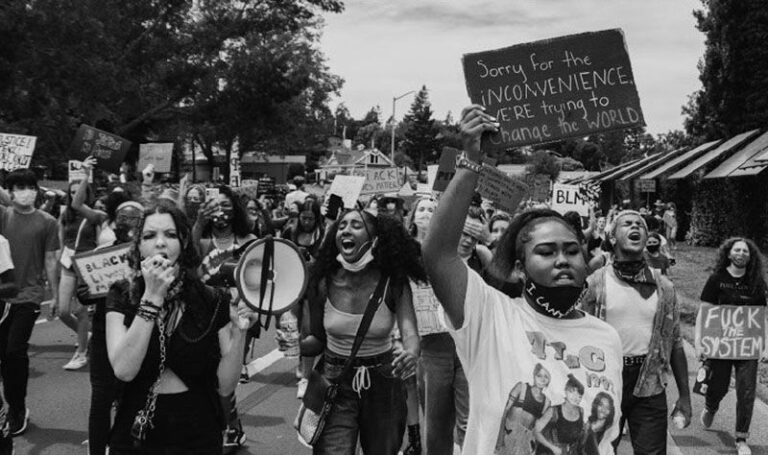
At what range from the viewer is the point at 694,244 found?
1196 inches

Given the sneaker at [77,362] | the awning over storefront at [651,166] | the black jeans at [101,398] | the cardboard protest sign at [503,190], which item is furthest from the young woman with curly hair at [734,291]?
the awning over storefront at [651,166]

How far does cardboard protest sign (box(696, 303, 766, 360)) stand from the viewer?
6.36m

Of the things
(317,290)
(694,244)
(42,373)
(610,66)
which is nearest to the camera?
(610,66)

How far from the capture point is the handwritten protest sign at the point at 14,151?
10.7m

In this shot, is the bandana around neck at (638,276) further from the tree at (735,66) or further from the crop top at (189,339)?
the tree at (735,66)

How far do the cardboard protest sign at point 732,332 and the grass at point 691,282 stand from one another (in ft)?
2.19

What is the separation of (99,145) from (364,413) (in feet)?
29.5

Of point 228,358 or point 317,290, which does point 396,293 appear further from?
Result: point 228,358

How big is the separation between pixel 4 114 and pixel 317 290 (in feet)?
52.6

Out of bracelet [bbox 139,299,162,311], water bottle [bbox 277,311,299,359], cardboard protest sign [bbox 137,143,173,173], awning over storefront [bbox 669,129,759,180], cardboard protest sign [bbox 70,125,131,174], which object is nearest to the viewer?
bracelet [bbox 139,299,162,311]

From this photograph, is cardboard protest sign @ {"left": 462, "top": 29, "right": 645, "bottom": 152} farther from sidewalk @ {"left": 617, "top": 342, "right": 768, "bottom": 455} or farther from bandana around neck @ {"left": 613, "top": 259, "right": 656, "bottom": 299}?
sidewalk @ {"left": 617, "top": 342, "right": 768, "bottom": 455}

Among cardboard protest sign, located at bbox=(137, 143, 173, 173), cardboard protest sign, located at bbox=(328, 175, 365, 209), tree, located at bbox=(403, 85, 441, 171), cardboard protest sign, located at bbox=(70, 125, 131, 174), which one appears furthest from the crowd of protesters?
tree, located at bbox=(403, 85, 441, 171)

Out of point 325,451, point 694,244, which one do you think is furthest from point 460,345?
point 694,244

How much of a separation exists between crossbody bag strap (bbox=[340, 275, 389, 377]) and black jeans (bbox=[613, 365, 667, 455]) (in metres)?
1.47
